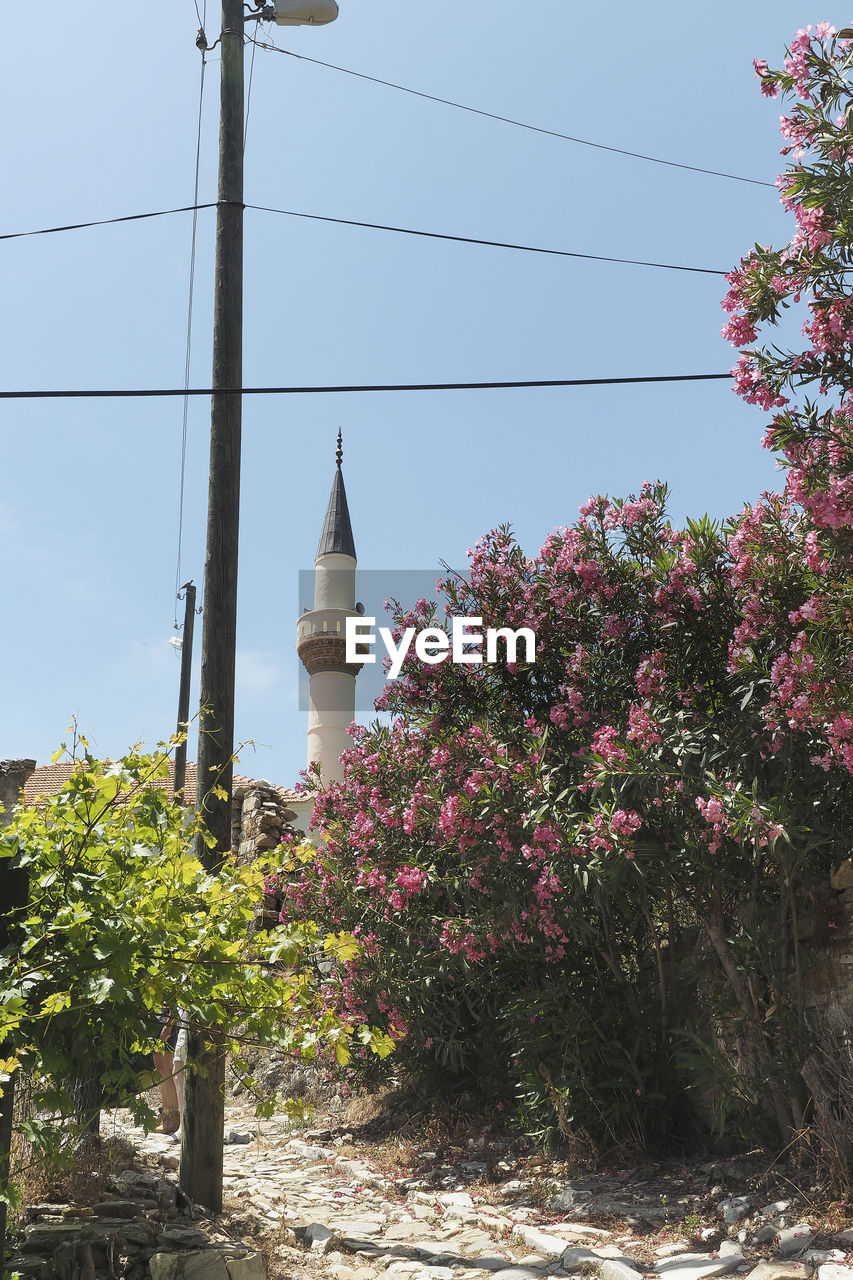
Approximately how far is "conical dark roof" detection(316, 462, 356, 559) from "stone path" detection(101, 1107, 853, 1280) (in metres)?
23.1

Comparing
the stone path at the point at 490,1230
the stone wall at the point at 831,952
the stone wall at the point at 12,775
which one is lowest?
the stone path at the point at 490,1230

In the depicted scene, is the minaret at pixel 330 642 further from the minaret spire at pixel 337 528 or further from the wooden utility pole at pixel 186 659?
the wooden utility pole at pixel 186 659

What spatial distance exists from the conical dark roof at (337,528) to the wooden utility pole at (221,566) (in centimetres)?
2182

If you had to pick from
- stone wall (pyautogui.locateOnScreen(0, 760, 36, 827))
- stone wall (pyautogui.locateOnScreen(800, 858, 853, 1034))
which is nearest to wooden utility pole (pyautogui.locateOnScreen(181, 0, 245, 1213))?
stone wall (pyautogui.locateOnScreen(800, 858, 853, 1034))

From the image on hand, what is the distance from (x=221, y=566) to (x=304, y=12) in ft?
18.0

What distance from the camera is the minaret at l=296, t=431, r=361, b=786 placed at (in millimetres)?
28406

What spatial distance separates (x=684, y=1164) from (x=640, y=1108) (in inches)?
20.4

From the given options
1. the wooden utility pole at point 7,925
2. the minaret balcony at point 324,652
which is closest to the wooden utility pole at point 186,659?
the minaret balcony at point 324,652

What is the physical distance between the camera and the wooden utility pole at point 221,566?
6.68 meters

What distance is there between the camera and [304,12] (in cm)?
928

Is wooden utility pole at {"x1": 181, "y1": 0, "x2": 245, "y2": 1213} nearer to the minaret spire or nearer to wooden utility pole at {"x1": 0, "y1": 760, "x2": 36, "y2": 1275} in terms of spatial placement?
wooden utility pole at {"x1": 0, "y1": 760, "x2": 36, "y2": 1275}

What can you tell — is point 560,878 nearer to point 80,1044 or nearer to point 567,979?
point 567,979

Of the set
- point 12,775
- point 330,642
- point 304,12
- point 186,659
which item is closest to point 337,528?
point 330,642

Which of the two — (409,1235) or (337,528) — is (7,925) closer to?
(409,1235)
